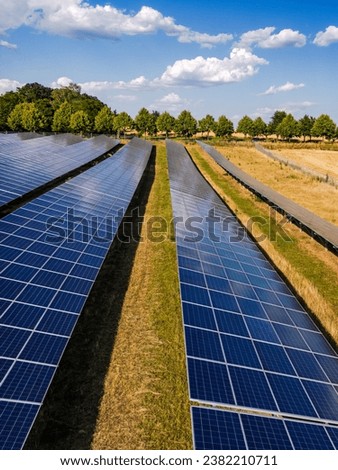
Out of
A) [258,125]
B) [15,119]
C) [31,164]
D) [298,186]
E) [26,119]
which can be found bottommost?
[298,186]

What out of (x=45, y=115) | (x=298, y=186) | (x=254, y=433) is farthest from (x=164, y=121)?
(x=254, y=433)

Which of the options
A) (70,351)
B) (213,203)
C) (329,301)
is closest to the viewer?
(70,351)

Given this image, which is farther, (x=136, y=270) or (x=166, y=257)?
(x=166, y=257)

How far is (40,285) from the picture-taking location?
11.9 metres

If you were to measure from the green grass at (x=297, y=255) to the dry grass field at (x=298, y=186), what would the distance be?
18.3 feet

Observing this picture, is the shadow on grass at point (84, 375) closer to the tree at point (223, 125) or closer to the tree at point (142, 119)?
the tree at point (142, 119)

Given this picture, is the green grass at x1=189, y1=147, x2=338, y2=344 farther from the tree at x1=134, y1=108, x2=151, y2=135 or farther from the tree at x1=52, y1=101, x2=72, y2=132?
the tree at x1=134, y1=108, x2=151, y2=135

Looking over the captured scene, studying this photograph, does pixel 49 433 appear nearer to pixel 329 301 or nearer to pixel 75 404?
A: pixel 75 404

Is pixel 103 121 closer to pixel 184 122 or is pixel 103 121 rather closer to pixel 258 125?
pixel 184 122

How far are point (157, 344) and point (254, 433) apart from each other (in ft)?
20.2

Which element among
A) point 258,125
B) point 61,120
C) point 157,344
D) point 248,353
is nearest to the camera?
point 248,353

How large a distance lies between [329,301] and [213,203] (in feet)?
44.1

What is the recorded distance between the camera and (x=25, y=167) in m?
31.7
